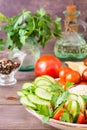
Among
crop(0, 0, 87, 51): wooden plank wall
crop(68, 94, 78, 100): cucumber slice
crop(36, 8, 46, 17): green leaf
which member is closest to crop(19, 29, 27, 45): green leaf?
crop(36, 8, 46, 17): green leaf

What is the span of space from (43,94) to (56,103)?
74mm

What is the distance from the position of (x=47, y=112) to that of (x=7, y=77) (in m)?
0.41

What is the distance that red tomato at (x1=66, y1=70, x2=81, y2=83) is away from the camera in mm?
1322

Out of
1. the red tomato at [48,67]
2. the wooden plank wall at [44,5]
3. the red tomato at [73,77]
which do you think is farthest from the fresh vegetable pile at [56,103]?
the wooden plank wall at [44,5]

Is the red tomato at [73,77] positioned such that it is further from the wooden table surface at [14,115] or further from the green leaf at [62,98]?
the green leaf at [62,98]

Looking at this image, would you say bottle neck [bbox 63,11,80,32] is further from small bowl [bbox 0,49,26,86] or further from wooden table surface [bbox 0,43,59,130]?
wooden table surface [bbox 0,43,59,130]

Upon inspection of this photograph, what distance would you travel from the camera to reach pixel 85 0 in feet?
6.91

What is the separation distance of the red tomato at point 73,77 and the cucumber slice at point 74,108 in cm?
30

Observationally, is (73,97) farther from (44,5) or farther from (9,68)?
(44,5)

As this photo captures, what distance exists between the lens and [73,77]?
132 centimetres

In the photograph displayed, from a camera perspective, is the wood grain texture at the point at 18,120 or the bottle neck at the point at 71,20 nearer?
the wood grain texture at the point at 18,120

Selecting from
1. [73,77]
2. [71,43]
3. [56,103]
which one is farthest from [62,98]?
[71,43]

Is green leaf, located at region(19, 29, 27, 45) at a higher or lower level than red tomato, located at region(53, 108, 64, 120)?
higher

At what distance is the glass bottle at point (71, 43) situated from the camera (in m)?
1.66
